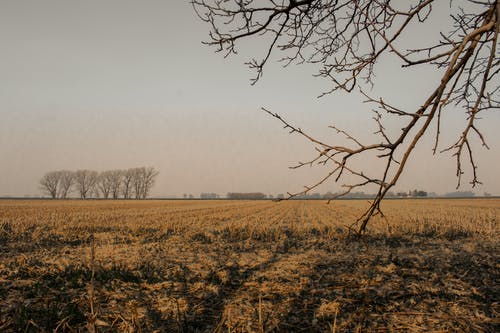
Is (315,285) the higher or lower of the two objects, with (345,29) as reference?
lower

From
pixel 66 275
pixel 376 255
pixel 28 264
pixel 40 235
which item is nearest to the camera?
pixel 66 275

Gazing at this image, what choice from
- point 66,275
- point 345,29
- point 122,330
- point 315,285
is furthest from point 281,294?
point 66,275

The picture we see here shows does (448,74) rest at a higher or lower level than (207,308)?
higher

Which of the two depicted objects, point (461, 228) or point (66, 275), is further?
point (461, 228)

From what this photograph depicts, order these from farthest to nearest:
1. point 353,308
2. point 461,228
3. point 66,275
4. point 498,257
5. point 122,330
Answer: point 461,228, point 498,257, point 66,275, point 353,308, point 122,330

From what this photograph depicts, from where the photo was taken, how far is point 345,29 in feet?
9.53

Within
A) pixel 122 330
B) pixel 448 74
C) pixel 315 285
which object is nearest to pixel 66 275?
pixel 122 330

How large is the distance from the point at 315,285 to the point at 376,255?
338 cm

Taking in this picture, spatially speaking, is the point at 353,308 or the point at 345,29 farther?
the point at 353,308

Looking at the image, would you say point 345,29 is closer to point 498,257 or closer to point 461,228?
point 498,257

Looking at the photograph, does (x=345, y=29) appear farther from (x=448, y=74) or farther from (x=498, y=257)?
(x=498, y=257)

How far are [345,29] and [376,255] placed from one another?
21.2ft

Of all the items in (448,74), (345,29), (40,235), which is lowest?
(40,235)

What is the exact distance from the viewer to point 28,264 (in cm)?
652
